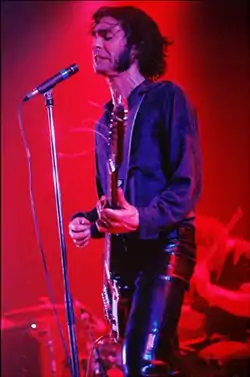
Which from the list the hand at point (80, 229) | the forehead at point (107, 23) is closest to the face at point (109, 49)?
the forehead at point (107, 23)

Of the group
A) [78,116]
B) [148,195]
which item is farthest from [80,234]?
[78,116]

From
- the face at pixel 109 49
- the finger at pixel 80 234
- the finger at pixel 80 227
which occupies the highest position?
the face at pixel 109 49

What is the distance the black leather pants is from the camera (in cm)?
164

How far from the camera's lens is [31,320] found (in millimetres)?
2281

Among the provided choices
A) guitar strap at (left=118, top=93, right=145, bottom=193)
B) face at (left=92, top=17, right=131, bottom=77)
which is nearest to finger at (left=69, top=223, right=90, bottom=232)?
guitar strap at (left=118, top=93, right=145, bottom=193)

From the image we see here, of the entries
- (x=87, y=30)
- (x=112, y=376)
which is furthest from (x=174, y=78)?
(x=112, y=376)

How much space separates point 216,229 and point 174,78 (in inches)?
20.3

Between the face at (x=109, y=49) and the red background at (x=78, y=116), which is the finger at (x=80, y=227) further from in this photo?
the face at (x=109, y=49)

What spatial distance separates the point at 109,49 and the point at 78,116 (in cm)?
29

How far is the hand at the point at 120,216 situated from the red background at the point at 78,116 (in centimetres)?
33

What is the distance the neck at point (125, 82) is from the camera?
195cm

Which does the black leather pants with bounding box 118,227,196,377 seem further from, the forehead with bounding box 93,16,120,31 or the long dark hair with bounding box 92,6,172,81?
the forehead with bounding box 93,16,120,31

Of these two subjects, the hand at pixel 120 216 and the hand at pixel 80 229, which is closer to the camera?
the hand at pixel 120 216

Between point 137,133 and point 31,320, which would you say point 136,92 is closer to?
point 137,133
